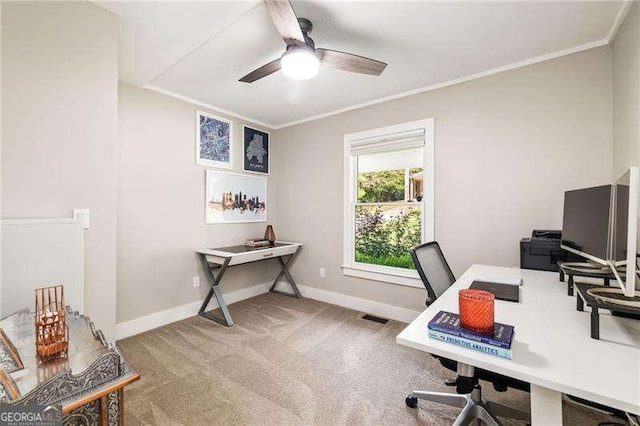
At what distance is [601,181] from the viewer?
79.3 inches

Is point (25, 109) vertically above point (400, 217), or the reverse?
point (25, 109)

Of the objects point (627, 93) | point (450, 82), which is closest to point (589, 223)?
point (627, 93)

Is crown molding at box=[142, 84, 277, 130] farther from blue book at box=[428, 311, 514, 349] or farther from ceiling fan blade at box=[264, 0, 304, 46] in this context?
blue book at box=[428, 311, 514, 349]

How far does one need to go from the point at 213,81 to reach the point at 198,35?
719 millimetres

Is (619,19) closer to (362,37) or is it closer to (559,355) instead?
(362,37)

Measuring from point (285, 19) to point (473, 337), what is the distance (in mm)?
1739

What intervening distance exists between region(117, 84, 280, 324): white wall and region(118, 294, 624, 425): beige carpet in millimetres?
391

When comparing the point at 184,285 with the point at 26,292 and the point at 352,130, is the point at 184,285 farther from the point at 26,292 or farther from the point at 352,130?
the point at 352,130

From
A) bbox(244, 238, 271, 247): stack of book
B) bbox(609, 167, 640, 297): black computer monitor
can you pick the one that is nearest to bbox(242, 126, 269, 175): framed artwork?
bbox(244, 238, 271, 247): stack of book

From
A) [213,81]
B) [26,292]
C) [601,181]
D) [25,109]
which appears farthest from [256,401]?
[601,181]

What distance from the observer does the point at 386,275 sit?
304 centimetres

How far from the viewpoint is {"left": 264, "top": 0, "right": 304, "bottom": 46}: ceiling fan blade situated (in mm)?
1418

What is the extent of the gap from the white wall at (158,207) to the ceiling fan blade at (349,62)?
72.3 inches

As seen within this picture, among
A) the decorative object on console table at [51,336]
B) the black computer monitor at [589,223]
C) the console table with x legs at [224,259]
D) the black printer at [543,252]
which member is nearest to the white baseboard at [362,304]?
the console table with x legs at [224,259]
